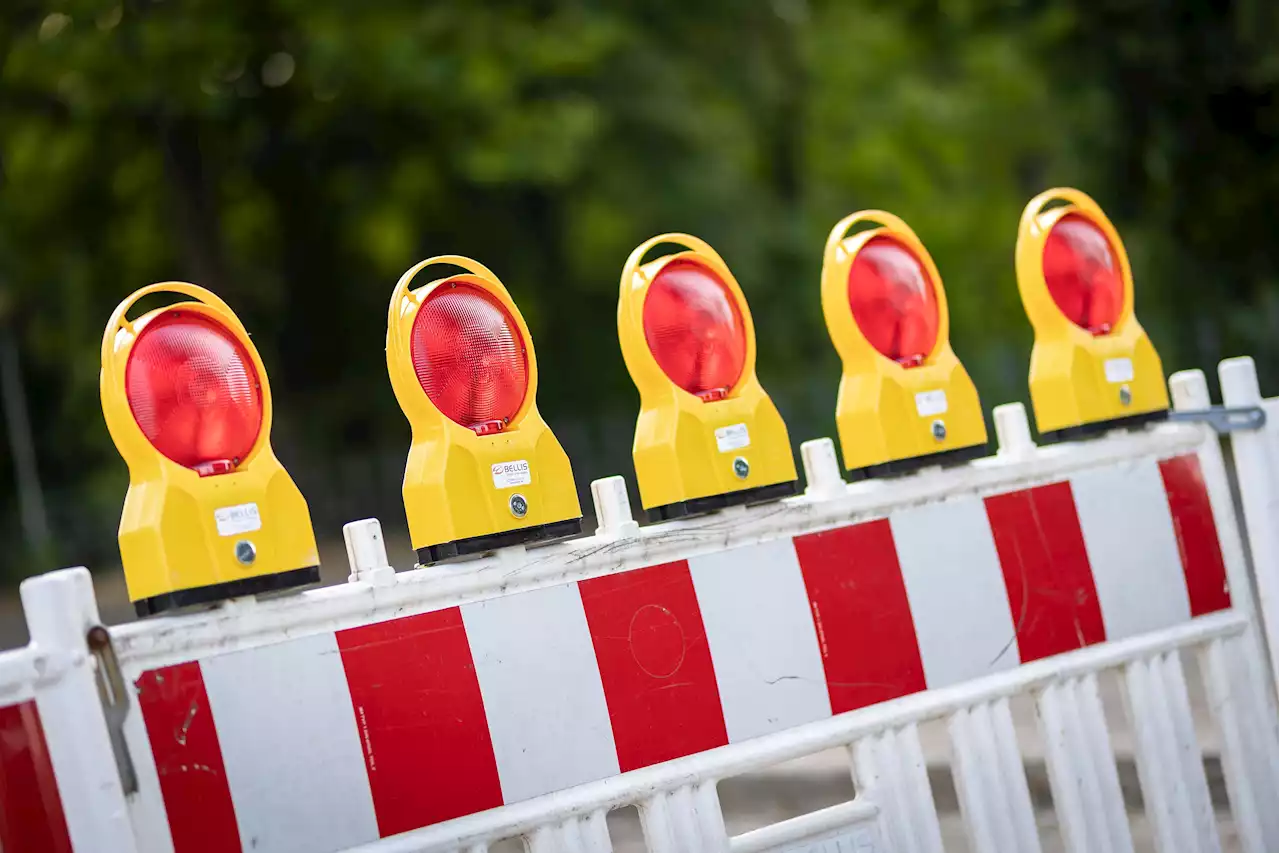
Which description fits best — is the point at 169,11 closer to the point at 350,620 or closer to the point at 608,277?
the point at 608,277

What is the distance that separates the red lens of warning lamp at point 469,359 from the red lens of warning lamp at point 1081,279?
50.8 inches

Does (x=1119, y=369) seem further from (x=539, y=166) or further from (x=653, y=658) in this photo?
(x=539, y=166)

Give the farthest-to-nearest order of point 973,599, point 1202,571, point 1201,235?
point 1201,235
point 1202,571
point 973,599

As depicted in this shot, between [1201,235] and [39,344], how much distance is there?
19.6 meters

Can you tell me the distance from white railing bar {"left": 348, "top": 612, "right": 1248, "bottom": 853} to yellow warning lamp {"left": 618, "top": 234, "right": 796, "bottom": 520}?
43 centimetres

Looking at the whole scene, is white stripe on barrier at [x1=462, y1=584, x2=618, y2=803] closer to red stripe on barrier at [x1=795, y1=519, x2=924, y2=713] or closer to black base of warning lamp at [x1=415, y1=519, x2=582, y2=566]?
A: black base of warning lamp at [x1=415, y1=519, x2=582, y2=566]

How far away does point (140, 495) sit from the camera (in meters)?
2.39

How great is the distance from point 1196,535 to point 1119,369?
1.25 feet

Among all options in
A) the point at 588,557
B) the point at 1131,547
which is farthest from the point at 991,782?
the point at 588,557

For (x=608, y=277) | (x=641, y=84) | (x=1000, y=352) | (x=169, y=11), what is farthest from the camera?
(x=608, y=277)

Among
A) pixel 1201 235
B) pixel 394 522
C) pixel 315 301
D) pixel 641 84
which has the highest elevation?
pixel 641 84

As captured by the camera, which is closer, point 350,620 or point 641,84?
point 350,620

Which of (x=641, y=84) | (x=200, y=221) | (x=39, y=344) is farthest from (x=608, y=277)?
(x=39, y=344)

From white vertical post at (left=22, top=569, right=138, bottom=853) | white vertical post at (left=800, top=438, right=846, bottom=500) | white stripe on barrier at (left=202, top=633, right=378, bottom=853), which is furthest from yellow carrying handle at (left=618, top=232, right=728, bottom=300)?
white vertical post at (left=22, top=569, right=138, bottom=853)
